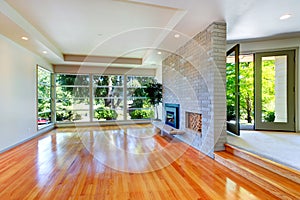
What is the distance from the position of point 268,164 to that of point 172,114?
3275mm

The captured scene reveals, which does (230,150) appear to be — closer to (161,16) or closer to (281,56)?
(161,16)

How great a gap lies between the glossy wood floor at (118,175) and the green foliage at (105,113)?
3.70 metres

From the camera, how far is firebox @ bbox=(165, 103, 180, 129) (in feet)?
16.9

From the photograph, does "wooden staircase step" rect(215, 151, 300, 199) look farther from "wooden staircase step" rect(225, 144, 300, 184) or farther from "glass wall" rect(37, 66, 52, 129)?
"glass wall" rect(37, 66, 52, 129)

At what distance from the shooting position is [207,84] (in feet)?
11.7

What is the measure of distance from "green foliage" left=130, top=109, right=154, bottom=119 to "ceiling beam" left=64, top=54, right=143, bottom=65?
7.55ft

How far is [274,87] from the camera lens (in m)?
4.74

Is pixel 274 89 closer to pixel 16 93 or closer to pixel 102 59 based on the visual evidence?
pixel 102 59

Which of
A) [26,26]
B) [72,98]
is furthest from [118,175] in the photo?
[72,98]

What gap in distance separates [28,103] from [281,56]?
23.8ft

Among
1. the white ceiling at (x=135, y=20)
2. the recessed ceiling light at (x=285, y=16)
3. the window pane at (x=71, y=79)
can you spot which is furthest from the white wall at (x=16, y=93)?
the recessed ceiling light at (x=285, y=16)

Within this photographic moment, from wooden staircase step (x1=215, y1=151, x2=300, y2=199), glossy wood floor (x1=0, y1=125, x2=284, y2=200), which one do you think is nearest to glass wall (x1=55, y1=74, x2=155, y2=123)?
glossy wood floor (x1=0, y1=125, x2=284, y2=200)

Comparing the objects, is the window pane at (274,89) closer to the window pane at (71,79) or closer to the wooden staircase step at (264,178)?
→ the wooden staircase step at (264,178)

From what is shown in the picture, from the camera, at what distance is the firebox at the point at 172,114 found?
16.9 feet
